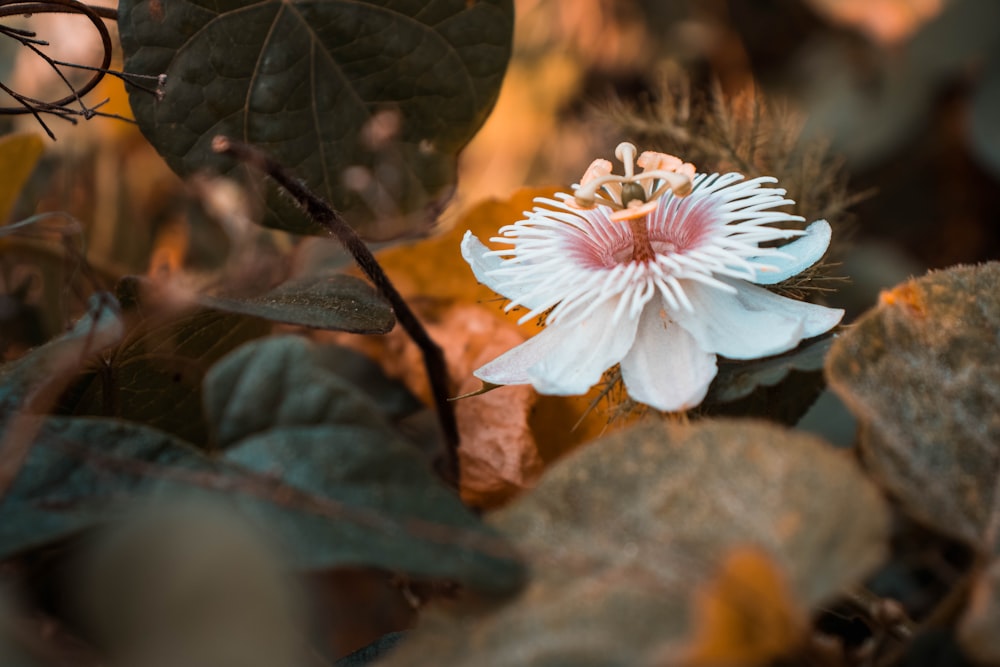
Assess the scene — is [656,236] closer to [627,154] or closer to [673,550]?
[627,154]

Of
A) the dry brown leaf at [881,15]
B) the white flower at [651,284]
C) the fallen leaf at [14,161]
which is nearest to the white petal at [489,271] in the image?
the white flower at [651,284]

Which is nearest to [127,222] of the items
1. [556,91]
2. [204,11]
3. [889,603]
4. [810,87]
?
[204,11]

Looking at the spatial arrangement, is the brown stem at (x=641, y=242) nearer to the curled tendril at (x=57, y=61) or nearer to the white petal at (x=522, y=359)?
the white petal at (x=522, y=359)

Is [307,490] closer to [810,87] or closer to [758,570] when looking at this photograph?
[758,570]

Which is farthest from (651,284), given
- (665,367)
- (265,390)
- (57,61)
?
(57,61)

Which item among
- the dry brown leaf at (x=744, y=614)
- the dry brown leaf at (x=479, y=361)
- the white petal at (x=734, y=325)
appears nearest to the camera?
the dry brown leaf at (x=744, y=614)
